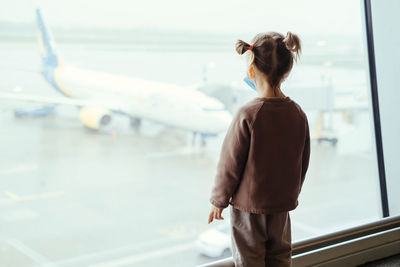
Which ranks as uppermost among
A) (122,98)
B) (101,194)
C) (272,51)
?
(272,51)

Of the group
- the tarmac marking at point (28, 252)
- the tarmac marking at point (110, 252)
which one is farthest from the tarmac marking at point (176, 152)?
the tarmac marking at point (28, 252)

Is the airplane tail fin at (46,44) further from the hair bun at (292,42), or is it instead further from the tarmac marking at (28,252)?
the hair bun at (292,42)

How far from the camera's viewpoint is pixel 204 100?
2215 mm

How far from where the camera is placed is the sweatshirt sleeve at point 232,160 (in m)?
1.55

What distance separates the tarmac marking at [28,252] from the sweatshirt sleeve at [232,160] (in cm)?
80

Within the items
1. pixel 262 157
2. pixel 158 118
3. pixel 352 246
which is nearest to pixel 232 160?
pixel 262 157

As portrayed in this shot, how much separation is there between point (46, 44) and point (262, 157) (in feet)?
2.97

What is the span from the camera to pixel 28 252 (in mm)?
1936

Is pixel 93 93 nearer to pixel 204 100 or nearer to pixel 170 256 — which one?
pixel 204 100

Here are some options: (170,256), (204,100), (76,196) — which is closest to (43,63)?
(76,196)

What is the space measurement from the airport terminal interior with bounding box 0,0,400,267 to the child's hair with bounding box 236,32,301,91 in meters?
0.19

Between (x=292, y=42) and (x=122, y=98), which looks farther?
(x=122, y=98)

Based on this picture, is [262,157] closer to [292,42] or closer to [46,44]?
[292,42]

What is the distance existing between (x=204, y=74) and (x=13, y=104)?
822 millimetres
